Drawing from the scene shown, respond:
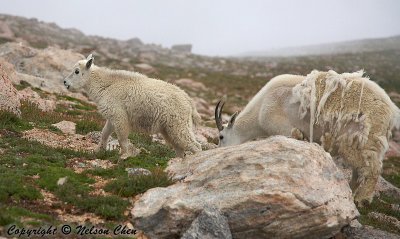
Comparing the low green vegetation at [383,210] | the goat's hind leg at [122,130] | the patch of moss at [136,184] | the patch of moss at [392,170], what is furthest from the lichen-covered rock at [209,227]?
the patch of moss at [392,170]

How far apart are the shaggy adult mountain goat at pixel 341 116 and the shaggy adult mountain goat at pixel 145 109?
2.01 m

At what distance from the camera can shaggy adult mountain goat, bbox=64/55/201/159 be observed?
11016mm

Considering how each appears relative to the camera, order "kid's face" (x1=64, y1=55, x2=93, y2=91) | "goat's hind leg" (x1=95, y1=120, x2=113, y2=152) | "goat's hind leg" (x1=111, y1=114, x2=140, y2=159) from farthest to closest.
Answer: "kid's face" (x1=64, y1=55, x2=93, y2=91) < "goat's hind leg" (x1=95, y1=120, x2=113, y2=152) < "goat's hind leg" (x1=111, y1=114, x2=140, y2=159)

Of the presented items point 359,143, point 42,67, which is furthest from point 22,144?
point 42,67

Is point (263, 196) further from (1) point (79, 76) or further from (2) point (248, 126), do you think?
(1) point (79, 76)

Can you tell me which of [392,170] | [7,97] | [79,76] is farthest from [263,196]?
[392,170]

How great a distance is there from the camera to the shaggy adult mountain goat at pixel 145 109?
11.0 meters

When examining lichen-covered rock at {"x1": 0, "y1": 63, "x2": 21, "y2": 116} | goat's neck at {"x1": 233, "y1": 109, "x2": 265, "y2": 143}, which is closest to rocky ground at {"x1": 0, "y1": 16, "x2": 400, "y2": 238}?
lichen-covered rock at {"x1": 0, "y1": 63, "x2": 21, "y2": 116}

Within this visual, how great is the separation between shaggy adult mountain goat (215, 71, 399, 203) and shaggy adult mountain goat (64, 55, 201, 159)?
201 centimetres

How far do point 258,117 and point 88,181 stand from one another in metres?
4.70

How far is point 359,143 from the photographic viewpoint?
33.9ft

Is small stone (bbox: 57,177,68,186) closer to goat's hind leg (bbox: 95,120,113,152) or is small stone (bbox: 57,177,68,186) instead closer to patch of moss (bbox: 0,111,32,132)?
goat's hind leg (bbox: 95,120,113,152)

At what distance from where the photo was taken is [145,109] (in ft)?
36.6

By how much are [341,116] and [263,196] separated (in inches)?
151
